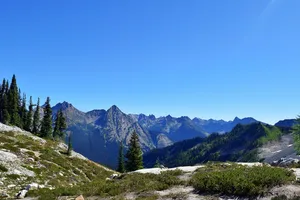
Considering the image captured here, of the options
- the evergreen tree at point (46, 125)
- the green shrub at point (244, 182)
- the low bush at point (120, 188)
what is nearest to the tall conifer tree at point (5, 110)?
the evergreen tree at point (46, 125)

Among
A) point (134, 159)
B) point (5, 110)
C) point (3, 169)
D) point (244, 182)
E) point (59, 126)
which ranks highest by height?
point (5, 110)

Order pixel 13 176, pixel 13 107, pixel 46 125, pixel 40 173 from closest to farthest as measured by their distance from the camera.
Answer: pixel 13 176 → pixel 40 173 → pixel 46 125 → pixel 13 107

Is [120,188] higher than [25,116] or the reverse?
the reverse

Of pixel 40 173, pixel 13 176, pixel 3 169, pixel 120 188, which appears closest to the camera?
pixel 120 188

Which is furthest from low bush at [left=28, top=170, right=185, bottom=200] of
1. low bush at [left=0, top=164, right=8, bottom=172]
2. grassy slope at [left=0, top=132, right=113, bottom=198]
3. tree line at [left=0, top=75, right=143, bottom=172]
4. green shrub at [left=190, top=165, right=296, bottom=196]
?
tree line at [left=0, top=75, right=143, bottom=172]

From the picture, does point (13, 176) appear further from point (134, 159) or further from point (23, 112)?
point (23, 112)

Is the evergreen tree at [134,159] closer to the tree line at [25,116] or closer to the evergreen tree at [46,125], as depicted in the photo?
the tree line at [25,116]

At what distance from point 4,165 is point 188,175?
23.3 m

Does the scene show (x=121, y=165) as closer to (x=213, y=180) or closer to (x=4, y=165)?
(x=4, y=165)

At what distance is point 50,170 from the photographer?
38.8m

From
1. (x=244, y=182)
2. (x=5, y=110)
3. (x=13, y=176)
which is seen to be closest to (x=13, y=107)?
(x=5, y=110)

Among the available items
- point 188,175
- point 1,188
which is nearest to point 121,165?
point 1,188

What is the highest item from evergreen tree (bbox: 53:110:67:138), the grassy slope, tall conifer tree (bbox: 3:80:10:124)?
tall conifer tree (bbox: 3:80:10:124)

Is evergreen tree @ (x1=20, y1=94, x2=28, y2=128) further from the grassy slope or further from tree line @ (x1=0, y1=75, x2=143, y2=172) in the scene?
the grassy slope
